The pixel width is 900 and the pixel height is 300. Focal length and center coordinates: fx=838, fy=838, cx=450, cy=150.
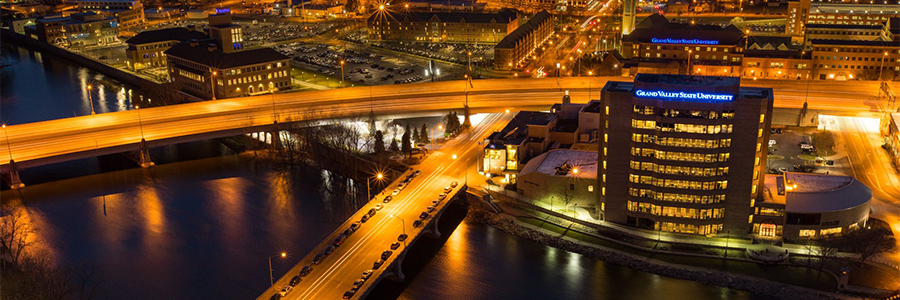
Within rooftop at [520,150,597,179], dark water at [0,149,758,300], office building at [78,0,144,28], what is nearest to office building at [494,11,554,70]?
dark water at [0,149,758,300]

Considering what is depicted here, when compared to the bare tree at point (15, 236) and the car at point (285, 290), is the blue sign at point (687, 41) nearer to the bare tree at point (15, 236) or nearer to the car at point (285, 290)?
the car at point (285, 290)

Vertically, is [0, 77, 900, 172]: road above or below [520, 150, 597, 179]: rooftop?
above

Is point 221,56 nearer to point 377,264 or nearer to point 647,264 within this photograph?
point 377,264

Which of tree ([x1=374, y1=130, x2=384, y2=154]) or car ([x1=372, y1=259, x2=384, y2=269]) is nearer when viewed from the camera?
car ([x1=372, y1=259, x2=384, y2=269])

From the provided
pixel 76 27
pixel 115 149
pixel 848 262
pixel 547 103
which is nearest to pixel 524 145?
pixel 547 103

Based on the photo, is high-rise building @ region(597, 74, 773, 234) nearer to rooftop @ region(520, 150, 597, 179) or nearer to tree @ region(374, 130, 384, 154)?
rooftop @ region(520, 150, 597, 179)

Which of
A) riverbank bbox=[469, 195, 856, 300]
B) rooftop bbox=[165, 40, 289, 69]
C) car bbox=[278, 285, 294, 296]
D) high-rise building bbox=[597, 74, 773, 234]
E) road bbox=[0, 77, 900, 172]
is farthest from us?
rooftop bbox=[165, 40, 289, 69]

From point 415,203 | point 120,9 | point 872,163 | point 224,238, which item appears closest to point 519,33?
point 872,163
